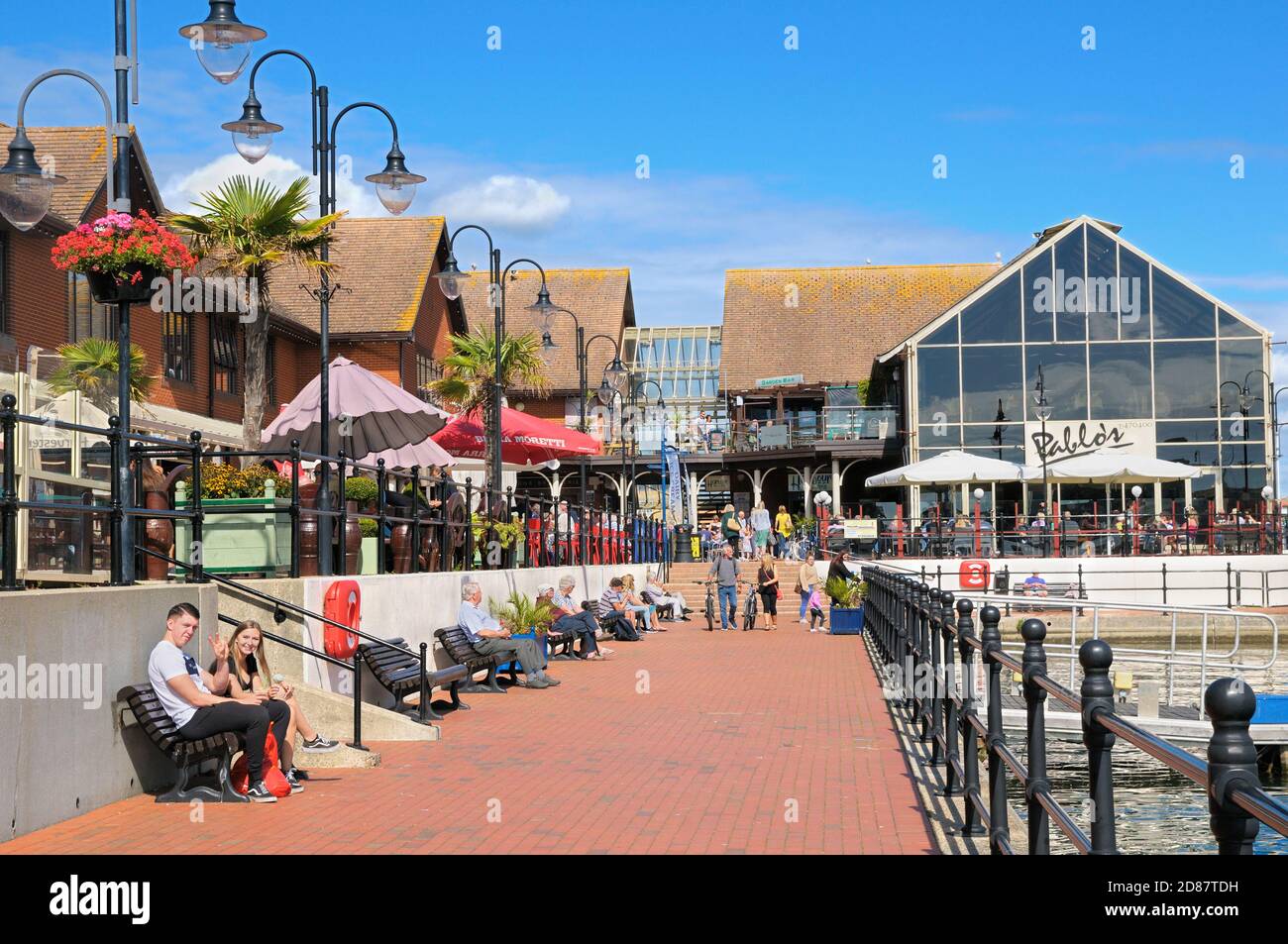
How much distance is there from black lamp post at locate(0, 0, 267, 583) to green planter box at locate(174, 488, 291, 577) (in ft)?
6.40

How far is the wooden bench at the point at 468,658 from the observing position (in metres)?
15.5

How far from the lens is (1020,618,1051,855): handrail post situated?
550 centimetres

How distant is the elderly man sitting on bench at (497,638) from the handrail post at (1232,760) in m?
13.5

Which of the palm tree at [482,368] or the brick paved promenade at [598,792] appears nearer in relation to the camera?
the brick paved promenade at [598,792]

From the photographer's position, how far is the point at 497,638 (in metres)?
16.4

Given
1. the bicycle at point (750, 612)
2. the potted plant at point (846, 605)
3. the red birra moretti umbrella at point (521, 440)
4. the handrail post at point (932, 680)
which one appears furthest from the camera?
the bicycle at point (750, 612)

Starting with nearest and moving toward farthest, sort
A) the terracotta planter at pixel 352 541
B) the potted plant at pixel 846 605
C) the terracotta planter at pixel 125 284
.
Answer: the terracotta planter at pixel 125 284 → the terracotta planter at pixel 352 541 → the potted plant at pixel 846 605

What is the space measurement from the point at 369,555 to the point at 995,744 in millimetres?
9590

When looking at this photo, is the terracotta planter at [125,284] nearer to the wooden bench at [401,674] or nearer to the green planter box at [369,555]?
the wooden bench at [401,674]

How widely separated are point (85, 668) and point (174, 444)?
2.60 m

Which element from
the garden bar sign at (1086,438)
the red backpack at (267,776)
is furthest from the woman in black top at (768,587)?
the red backpack at (267,776)

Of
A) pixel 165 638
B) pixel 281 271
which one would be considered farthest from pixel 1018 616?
pixel 165 638
